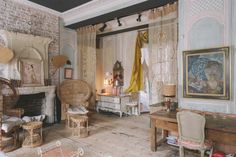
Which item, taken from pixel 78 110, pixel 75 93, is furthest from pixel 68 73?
pixel 78 110

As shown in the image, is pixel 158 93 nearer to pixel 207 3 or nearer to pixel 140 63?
pixel 207 3

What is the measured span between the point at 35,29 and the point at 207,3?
4155mm

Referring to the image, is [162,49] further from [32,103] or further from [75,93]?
[32,103]

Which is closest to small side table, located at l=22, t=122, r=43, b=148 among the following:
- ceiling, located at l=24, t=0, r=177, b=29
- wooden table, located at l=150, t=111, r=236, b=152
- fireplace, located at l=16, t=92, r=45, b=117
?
fireplace, located at l=16, t=92, r=45, b=117

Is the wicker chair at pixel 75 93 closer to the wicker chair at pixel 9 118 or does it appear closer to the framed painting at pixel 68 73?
the framed painting at pixel 68 73

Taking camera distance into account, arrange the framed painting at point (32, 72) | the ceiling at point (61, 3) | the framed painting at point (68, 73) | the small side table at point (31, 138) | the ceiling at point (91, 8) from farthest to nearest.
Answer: the framed painting at point (68, 73)
the ceiling at point (61, 3)
the framed painting at point (32, 72)
the ceiling at point (91, 8)
the small side table at point (31, 138)

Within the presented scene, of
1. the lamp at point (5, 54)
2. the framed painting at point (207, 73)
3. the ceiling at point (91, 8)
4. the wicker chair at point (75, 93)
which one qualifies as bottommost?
the wicker chair at point (75, 93)

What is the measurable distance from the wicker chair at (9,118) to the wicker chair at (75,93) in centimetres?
A: 135

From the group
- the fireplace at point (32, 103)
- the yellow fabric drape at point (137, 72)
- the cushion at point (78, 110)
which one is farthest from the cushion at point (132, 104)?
the fireplace at point (32, 103)

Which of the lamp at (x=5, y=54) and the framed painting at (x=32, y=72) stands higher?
the lamp at (x=5, y=54)

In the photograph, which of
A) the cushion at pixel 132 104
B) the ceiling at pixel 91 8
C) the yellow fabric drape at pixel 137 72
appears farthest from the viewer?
the yellow fabric drape at pixel 137 72

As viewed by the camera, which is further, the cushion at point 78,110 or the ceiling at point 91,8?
the cushion at point 78,110

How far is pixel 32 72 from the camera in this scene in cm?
454

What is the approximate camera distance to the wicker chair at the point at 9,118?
3.25 metres
